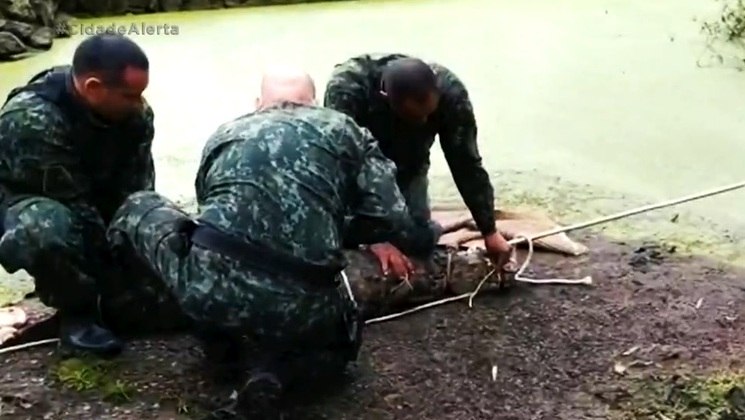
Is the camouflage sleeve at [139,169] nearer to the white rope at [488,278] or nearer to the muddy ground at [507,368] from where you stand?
the muddy ground at [507,368]

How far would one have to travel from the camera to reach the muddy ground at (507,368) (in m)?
2.49

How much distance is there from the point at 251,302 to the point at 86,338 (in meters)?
0.62

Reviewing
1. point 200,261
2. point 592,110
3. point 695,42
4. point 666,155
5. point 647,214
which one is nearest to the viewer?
point 200,261

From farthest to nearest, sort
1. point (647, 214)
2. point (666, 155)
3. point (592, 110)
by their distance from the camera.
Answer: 1. point (592, 110)
2. point (666, 155)
3. point (647, 214)

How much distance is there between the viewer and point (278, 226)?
2.29 meters

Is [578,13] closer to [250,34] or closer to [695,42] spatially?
[695,42]

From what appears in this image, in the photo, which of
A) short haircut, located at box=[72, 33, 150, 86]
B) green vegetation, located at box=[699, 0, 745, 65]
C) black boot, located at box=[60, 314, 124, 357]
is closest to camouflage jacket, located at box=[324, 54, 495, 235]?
short haircut, located at box=[72, 33, 150, 86]

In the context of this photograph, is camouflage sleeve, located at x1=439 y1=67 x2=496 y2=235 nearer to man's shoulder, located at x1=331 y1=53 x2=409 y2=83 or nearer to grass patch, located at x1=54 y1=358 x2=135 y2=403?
man's shoulder, located at x1=331 y1=53 x2=409 y2=83

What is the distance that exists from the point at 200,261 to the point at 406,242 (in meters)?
0.61

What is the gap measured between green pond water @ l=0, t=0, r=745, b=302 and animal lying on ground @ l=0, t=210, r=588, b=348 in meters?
0.71

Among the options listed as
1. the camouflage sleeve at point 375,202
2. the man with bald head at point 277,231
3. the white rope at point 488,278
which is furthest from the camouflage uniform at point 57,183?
the white rope at point 488,278

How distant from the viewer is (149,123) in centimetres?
281

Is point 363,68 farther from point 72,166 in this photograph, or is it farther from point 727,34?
point 727,34

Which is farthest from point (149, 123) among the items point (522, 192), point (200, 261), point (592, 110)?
point (592, 110)
